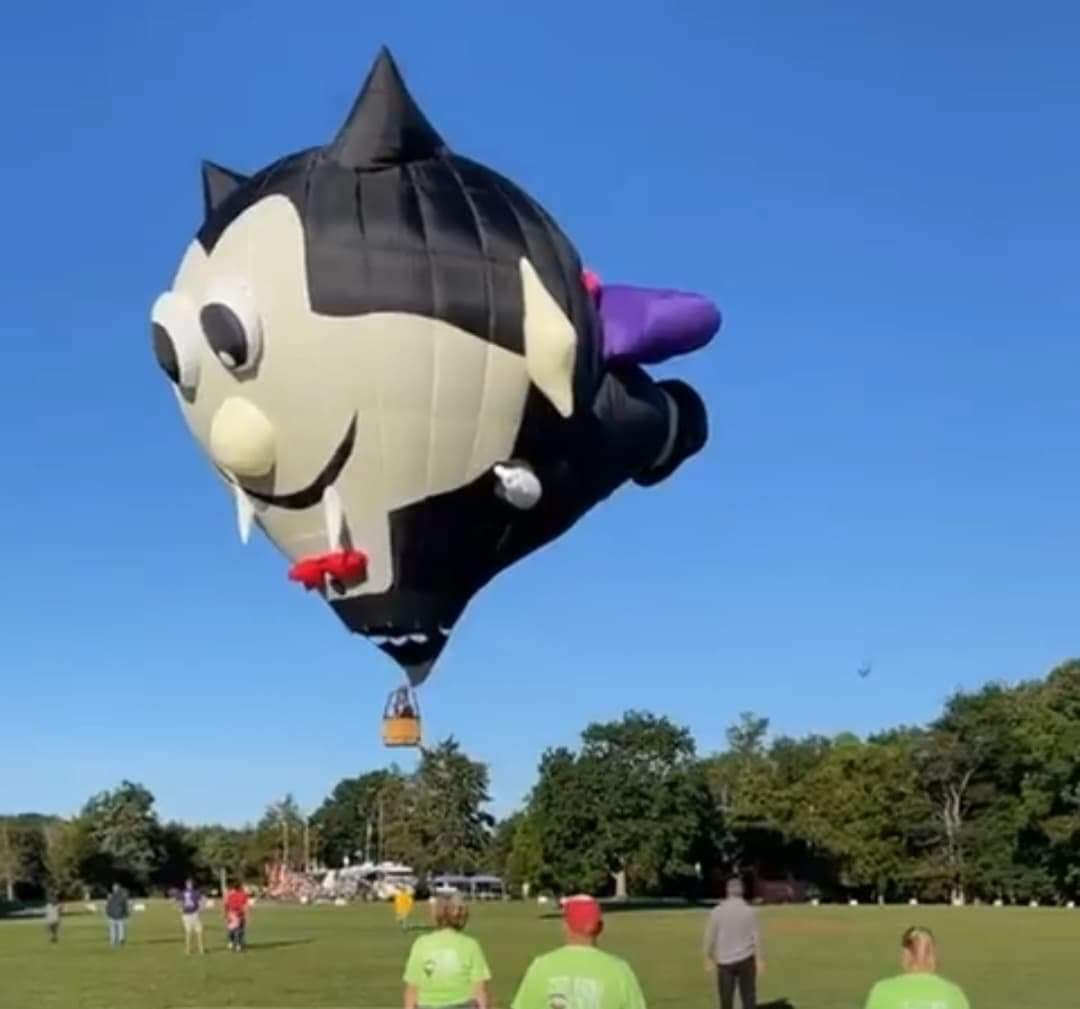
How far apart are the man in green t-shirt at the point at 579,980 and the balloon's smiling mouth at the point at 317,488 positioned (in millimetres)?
2632

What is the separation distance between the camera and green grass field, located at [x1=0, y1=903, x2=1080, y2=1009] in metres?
21.0

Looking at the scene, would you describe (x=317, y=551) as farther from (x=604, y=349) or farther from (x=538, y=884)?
(x=538, y=884)

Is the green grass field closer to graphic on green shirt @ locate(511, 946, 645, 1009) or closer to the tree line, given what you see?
graphic on green shirt @ locate(511, 946, 645, 1009)

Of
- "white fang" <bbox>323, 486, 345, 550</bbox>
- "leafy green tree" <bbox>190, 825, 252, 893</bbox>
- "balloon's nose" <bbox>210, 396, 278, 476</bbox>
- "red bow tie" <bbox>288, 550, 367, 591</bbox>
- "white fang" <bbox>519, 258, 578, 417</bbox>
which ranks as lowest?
"red bow tie" <bbox>288, 550, 367, 591</bbox>

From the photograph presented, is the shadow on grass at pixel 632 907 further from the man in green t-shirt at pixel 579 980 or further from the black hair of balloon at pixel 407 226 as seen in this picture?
the man in green t-shirt at pixel 579 980

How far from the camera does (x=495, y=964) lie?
27.0 m

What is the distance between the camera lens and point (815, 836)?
3568 inches

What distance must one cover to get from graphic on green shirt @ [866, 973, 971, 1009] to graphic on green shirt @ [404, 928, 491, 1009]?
82.1 inches

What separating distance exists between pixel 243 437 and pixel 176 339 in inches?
23.0

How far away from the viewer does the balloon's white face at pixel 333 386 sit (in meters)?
9.05

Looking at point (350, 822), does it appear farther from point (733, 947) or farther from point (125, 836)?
point (733, 947)

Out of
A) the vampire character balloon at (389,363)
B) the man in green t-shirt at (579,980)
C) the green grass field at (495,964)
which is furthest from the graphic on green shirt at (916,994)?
the green grass field at (495,964)

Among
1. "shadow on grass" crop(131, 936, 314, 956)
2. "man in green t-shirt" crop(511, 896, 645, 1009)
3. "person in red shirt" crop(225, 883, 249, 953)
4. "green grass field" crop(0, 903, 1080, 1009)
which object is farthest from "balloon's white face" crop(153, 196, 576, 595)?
"person in red shirt" crop(225, 883, 249, 953)

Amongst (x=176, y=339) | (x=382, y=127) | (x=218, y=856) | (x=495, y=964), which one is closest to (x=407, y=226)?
(x=382, y=127)
